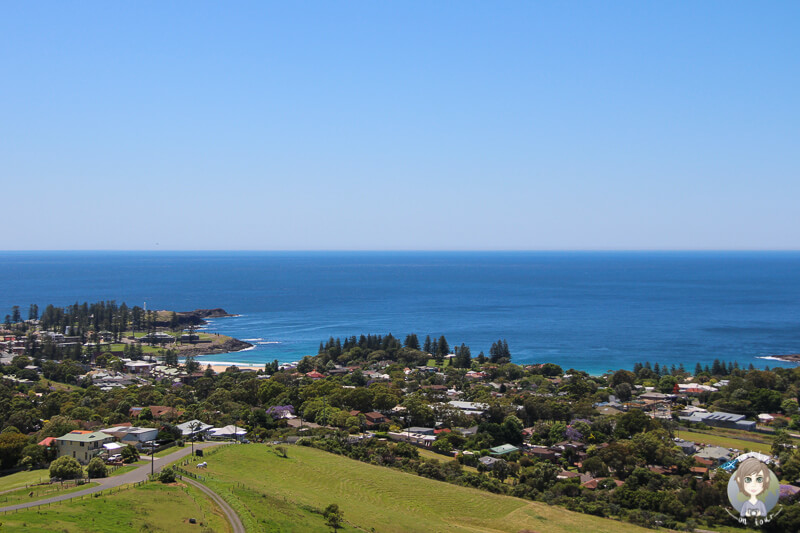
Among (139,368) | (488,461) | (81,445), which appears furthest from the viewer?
(139,368)

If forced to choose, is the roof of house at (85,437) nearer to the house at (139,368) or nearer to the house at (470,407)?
the house at (470,407)

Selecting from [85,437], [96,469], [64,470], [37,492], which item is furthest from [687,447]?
[85,437]

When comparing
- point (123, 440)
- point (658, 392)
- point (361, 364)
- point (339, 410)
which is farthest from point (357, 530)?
point (361, 364)

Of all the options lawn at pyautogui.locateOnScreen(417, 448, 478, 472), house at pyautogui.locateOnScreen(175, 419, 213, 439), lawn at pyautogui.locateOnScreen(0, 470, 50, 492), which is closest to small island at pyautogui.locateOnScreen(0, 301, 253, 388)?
house at pyautogui.locateOnScreen(175, 419, 213, 439)

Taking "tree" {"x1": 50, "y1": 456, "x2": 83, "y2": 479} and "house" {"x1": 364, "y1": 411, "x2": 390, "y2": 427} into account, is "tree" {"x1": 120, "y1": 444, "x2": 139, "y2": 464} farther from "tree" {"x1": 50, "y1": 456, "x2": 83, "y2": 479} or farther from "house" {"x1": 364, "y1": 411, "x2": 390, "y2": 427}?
"house" {"x1": 364, "y1": 411, "x2": 390, "y2": 427}

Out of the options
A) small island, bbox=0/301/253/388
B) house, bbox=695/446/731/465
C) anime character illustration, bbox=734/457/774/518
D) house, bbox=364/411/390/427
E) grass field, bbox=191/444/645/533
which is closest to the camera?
anime character illustration, bbox=734/457/774/518

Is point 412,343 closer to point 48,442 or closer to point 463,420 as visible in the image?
point 463,420
